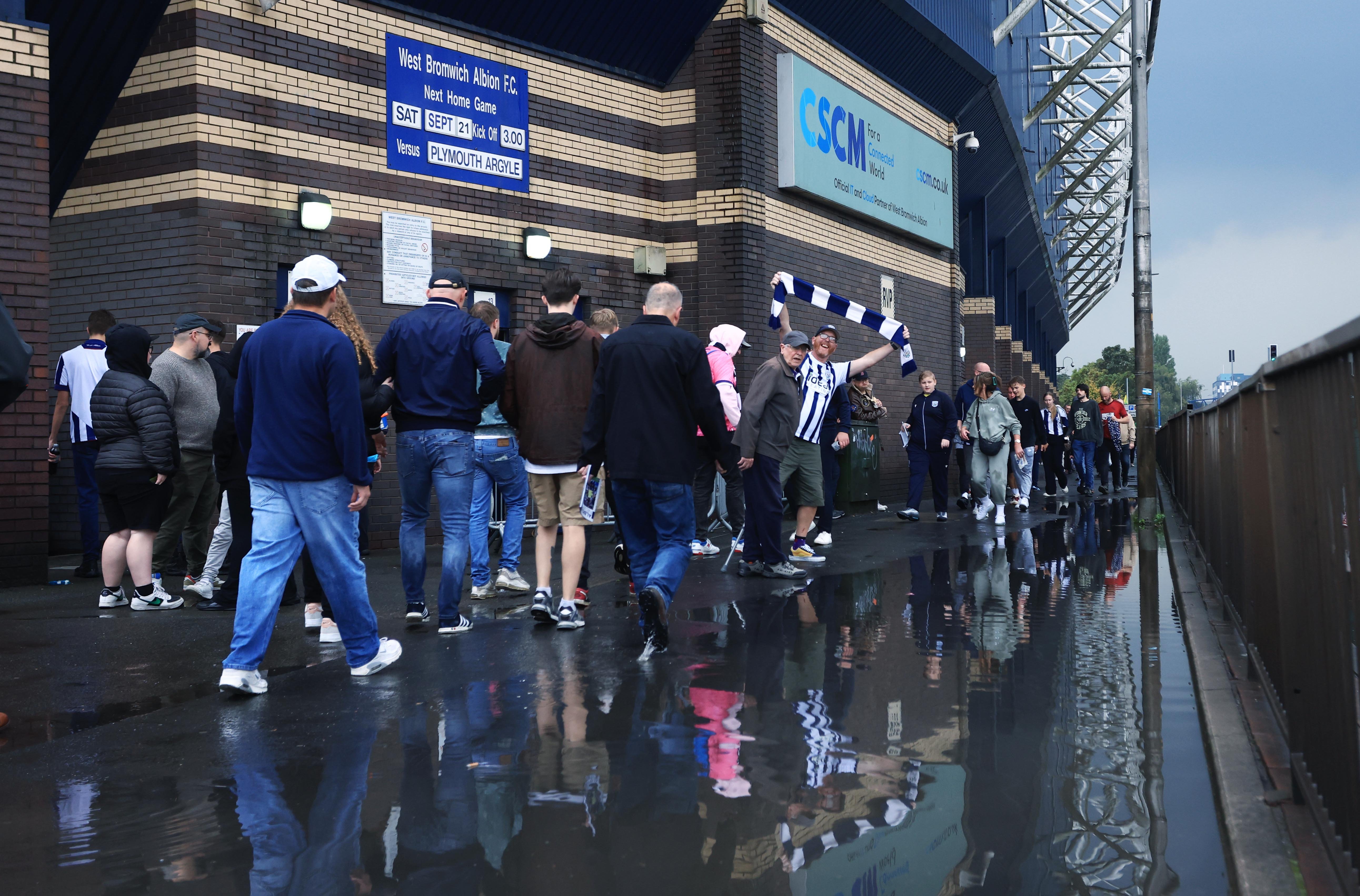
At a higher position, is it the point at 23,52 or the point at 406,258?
the point at 23,52

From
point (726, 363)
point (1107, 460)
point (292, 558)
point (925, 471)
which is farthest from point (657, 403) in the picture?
point (1107, 460)

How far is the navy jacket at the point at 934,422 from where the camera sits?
15.3 meters

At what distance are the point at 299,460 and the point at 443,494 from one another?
1486 mm

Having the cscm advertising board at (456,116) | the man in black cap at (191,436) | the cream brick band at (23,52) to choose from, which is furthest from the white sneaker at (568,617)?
the cscm advertising board at (456,116)

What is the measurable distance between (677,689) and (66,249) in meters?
8.52

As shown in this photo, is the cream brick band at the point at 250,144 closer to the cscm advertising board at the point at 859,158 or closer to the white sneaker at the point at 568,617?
the cscm advertising board at the point at 859,158

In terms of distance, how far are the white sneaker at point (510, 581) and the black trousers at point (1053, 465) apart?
45.1 ft

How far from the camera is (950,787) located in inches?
159

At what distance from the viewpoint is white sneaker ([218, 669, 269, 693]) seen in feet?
17.8

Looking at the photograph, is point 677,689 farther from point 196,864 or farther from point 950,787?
point 196,864

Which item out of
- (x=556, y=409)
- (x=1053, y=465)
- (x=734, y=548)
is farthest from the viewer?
(x=1053, y=465)

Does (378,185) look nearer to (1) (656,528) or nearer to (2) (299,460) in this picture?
(1) (656,528)

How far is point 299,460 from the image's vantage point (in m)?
5.62

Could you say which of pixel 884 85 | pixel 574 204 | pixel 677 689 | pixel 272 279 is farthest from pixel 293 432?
pixel 884 85
